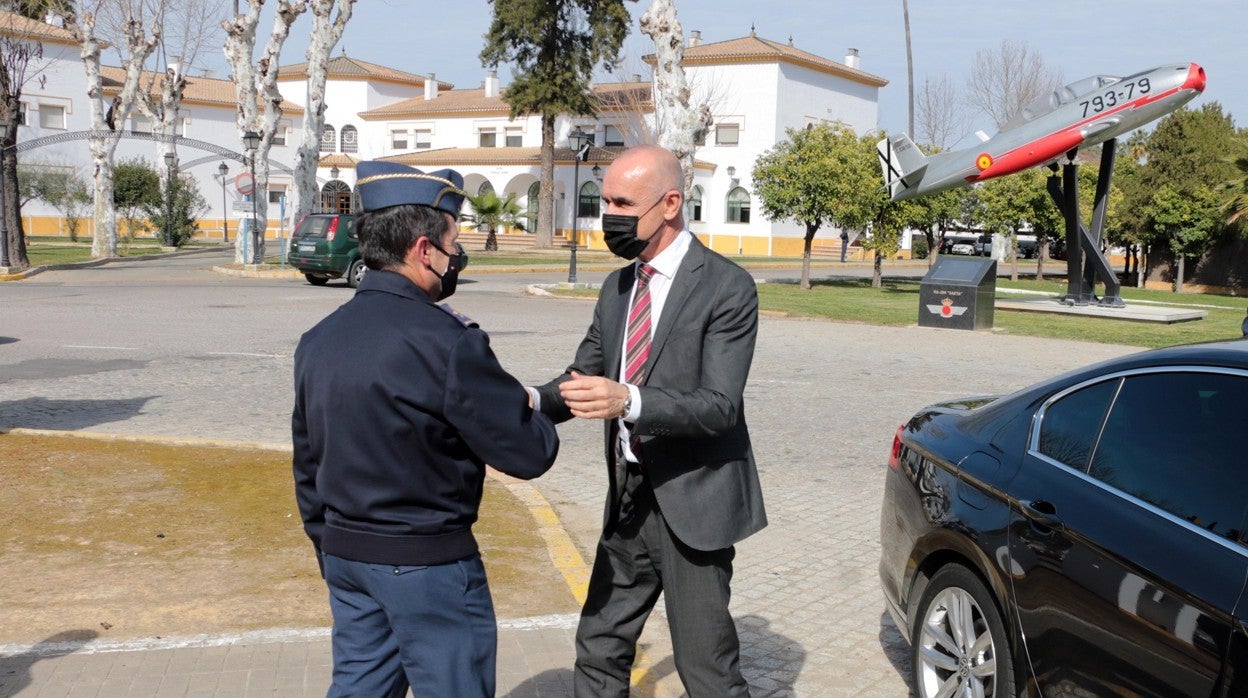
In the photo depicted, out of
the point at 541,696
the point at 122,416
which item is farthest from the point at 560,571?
the point at 122,416

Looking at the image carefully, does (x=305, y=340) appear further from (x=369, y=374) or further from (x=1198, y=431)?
(x=1198, y=431)

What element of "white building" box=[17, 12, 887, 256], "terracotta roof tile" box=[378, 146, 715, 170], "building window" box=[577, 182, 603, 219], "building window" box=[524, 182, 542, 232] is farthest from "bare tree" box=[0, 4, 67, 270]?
"building window" box=[524, 182, 542, 232]

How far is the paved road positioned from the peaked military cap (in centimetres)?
211

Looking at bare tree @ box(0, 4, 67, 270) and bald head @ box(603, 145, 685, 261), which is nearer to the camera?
bald head @ box(603, 145, 685, 261)

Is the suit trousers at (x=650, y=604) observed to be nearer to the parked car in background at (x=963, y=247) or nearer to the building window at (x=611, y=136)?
the building window at (x=611, y=136)

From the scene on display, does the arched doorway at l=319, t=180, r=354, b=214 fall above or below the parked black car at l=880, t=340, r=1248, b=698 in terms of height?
above

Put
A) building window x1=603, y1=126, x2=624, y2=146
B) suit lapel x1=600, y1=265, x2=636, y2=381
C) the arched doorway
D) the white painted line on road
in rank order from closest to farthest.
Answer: suit lapel x1=600, y1=265, x2=636, y2=381 → the white painted line on road → building window x1=603, y1=126, x2=624, y2=146 → the arched doorway

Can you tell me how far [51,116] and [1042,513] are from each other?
65.1m

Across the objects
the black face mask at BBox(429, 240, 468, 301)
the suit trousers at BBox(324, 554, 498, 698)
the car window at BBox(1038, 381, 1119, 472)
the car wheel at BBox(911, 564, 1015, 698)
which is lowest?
the car wheel at BBox(911, 564, 1015, 698)

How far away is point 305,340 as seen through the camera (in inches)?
111

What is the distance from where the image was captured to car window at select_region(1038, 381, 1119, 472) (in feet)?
11.6

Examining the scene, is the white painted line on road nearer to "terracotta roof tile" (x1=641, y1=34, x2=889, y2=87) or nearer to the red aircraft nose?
the red aircraft nose

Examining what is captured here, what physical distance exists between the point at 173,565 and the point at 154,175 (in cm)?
5077

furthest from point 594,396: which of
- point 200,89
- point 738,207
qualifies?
point 200,89
